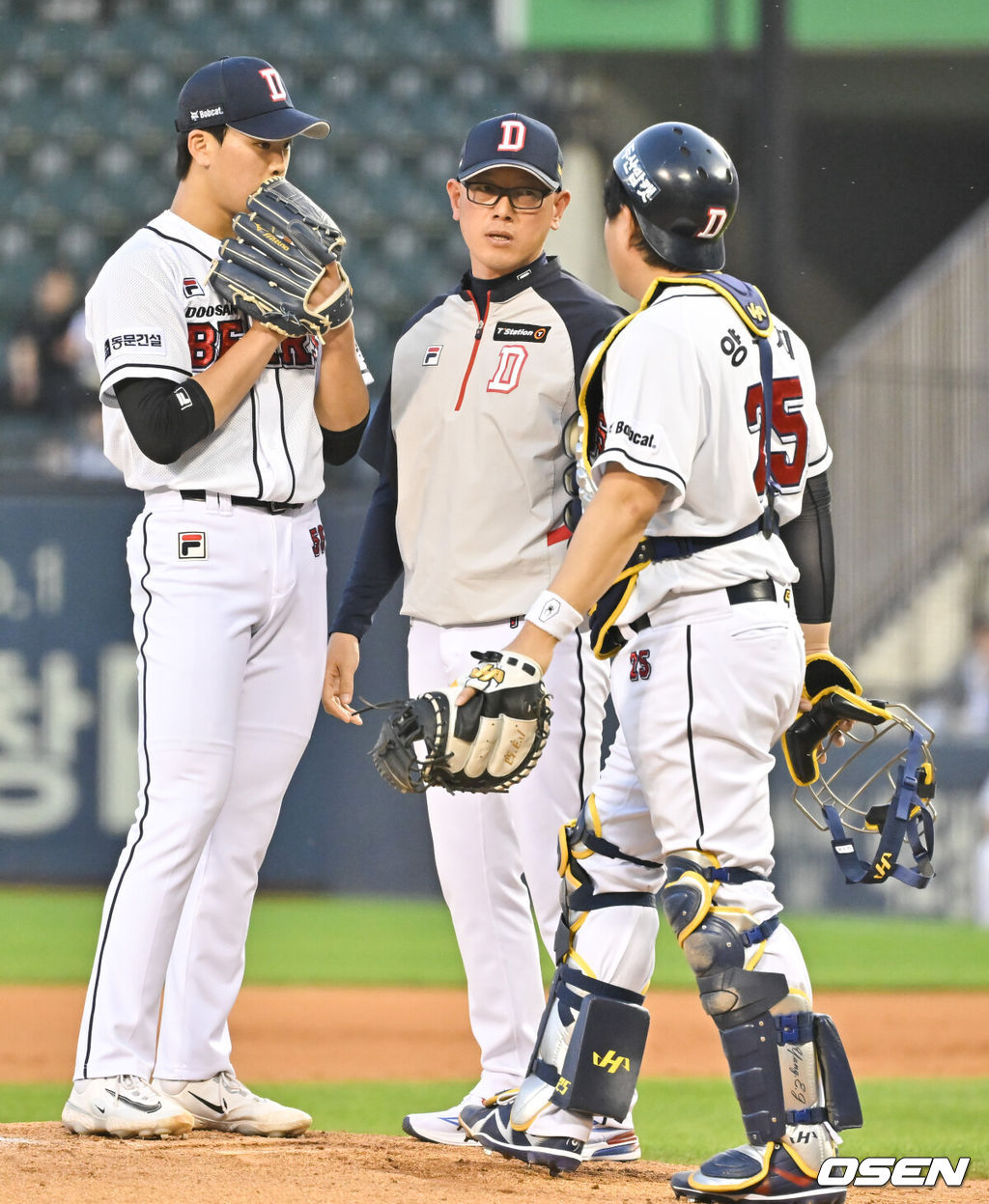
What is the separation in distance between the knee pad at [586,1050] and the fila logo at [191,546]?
1.00 m

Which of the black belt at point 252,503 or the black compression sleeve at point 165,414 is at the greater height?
the black compression sleeve at point 165,414

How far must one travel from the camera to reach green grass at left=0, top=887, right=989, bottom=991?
7715 mm

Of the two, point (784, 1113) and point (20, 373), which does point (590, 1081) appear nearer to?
point (784, 1113)

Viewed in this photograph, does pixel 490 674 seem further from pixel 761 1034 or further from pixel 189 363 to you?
pixel 189 363

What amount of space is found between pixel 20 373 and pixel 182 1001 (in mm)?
7957

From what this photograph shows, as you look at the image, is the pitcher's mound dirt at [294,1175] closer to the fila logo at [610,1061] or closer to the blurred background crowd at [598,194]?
the fila logo at [610,1061]

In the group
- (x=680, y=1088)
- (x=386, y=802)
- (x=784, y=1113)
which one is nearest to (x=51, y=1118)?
(x=680, y=1088)

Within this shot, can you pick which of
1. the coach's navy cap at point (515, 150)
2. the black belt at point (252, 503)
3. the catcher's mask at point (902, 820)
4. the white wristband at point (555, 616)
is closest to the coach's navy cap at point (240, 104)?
the coach's navy cap at point (515, 150)

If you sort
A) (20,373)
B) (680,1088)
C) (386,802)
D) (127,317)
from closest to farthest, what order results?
(127,317), (680,1088), (386,802), (20,373)

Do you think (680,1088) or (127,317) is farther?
(680,1088)

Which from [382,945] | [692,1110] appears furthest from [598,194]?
[692,1110]

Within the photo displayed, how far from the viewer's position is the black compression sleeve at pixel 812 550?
3.09 metres

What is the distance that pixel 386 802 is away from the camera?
840 centimetres

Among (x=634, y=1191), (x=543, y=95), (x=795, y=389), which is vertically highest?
(x=543, y=95)
